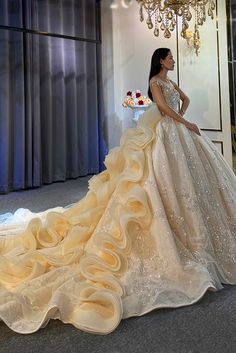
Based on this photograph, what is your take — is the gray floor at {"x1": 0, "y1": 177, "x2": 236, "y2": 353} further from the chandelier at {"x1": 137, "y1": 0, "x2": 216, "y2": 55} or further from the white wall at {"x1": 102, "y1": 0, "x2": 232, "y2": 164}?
the chandelier at {"x1": 137, "y1": 0, "x2": 216, "y2": 55}

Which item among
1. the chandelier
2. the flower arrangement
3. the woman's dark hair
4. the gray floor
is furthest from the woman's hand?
the flower arrangement

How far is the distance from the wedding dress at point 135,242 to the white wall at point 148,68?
7.02 feet

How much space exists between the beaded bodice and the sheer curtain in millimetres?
3121

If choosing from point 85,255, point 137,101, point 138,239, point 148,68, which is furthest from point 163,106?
point 148,68

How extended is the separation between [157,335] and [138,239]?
0.67 meters

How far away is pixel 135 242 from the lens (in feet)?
7.90

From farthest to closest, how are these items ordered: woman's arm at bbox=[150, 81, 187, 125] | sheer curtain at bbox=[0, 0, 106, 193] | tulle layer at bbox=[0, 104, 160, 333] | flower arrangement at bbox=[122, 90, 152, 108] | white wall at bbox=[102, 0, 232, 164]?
flower arrangement at bbox=[122, 90, 152, 108], sheer curtain at bbox=[0, 0, 106, 193], white wall at bbox=[102, 0, 232, 164], woman's arm at bbox=[150, 81, 187, 125], tulle layer at bbox=[0, 104, 160, 333]

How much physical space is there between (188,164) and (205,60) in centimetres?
285

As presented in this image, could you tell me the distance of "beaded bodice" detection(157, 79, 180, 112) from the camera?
2943 mm

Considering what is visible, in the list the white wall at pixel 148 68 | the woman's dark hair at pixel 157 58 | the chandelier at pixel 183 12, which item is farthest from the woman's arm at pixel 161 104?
the white wall at pixel 148 68

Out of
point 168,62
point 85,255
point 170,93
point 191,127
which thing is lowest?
point 85,255

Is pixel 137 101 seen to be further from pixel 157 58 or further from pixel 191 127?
pixel 191 127

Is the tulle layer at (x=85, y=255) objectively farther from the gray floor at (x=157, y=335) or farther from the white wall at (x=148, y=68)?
the white wall at (x=148, y=68)

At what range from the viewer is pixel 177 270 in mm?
2270
